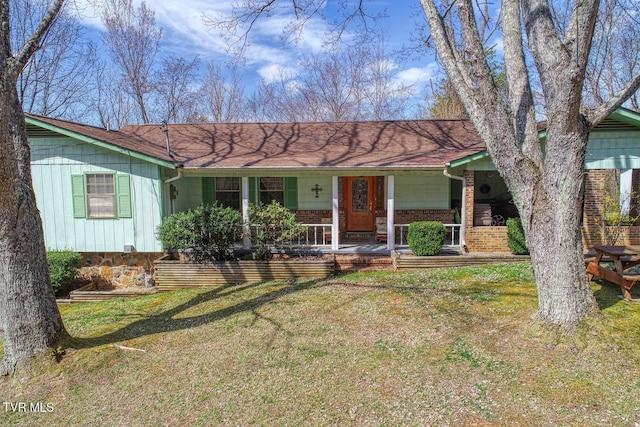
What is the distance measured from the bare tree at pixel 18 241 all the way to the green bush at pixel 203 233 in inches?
152

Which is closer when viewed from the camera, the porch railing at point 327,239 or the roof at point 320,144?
the roof at point 320,144

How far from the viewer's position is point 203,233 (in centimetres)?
866

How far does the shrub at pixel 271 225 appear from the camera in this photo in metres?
8.84

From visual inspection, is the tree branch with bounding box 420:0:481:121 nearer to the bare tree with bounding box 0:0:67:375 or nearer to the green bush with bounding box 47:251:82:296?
the bare tree with bounding box 0:0:67:375

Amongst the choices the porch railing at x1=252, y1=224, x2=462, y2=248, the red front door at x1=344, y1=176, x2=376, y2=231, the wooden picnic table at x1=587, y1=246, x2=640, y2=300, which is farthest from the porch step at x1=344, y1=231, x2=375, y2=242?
the wooden picnic table at x1=587, y1=246, x2=640, y2=300

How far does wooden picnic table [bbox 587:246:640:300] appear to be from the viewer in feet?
16.6

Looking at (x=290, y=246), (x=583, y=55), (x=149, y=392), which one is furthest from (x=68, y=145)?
(x=583, y=55)

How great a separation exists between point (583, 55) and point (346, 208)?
322 inches

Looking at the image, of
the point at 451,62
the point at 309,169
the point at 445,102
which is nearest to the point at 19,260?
the point at 451,62

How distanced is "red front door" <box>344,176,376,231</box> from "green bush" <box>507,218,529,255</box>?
12.5ft

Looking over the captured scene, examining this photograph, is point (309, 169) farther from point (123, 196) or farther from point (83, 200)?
point (83, 200)

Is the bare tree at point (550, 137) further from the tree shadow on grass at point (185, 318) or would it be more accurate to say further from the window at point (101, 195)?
the window at point (101, 195)

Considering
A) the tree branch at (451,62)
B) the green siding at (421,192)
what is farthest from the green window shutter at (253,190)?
the tree branch at (451,62)

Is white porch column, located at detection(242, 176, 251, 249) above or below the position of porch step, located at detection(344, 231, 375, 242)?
above
